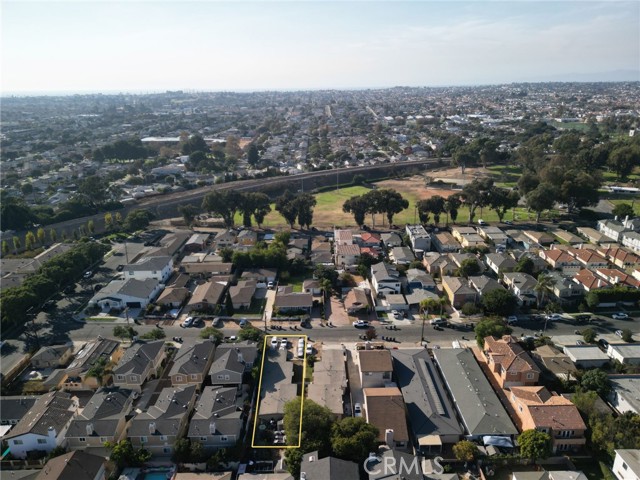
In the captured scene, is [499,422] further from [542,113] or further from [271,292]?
[542,113]

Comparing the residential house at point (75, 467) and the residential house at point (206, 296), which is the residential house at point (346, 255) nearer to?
the residential house at point (206, 296)

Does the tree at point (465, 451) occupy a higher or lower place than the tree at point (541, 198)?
lower

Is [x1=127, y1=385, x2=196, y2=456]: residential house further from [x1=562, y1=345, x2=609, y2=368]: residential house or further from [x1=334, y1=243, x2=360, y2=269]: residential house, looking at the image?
[x1=562, y1=345, x2=609, y2=368]: residential house

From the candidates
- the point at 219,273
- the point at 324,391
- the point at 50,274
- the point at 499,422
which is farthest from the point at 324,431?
the point at 50,274

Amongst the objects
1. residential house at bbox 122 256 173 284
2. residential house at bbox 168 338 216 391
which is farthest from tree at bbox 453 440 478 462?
residential house at bbox 122 256 173 284

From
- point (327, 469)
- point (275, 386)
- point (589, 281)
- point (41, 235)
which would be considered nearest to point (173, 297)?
point (275, 386)

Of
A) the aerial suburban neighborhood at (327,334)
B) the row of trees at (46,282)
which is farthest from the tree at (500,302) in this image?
the row of trees at (46,282)
